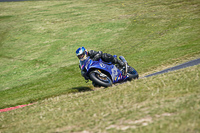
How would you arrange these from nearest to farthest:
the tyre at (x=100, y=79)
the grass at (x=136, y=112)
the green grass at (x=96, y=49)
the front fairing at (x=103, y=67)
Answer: the grass at (x=136, y=112) → the green grass at (x=96, y=49) → the tyre at (x=100, y=79) → the front fairing at (x=103, y=67)

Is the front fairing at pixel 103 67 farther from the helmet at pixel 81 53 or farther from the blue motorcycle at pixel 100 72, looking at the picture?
the helmet at pixel 81 53

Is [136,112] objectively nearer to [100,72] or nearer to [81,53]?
[100,72]

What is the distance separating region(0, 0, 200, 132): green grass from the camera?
5816 millimetres

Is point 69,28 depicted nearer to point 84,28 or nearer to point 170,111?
point 84,28

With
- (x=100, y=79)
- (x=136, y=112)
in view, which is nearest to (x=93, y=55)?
(x=100, y=79)

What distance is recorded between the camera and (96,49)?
1048 inches

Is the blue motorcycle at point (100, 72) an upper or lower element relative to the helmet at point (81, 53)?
lower

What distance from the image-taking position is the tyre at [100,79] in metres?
10.3

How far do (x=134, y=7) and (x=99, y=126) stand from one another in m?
41.4

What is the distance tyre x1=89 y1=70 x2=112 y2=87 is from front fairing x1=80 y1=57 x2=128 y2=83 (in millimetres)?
249

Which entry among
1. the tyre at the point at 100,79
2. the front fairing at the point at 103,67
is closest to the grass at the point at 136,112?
the tyre at the point at 100,79

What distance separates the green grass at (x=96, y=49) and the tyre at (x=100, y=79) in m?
0.62

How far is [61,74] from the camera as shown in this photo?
1936 cm

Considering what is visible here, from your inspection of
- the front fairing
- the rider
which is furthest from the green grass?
the rider
